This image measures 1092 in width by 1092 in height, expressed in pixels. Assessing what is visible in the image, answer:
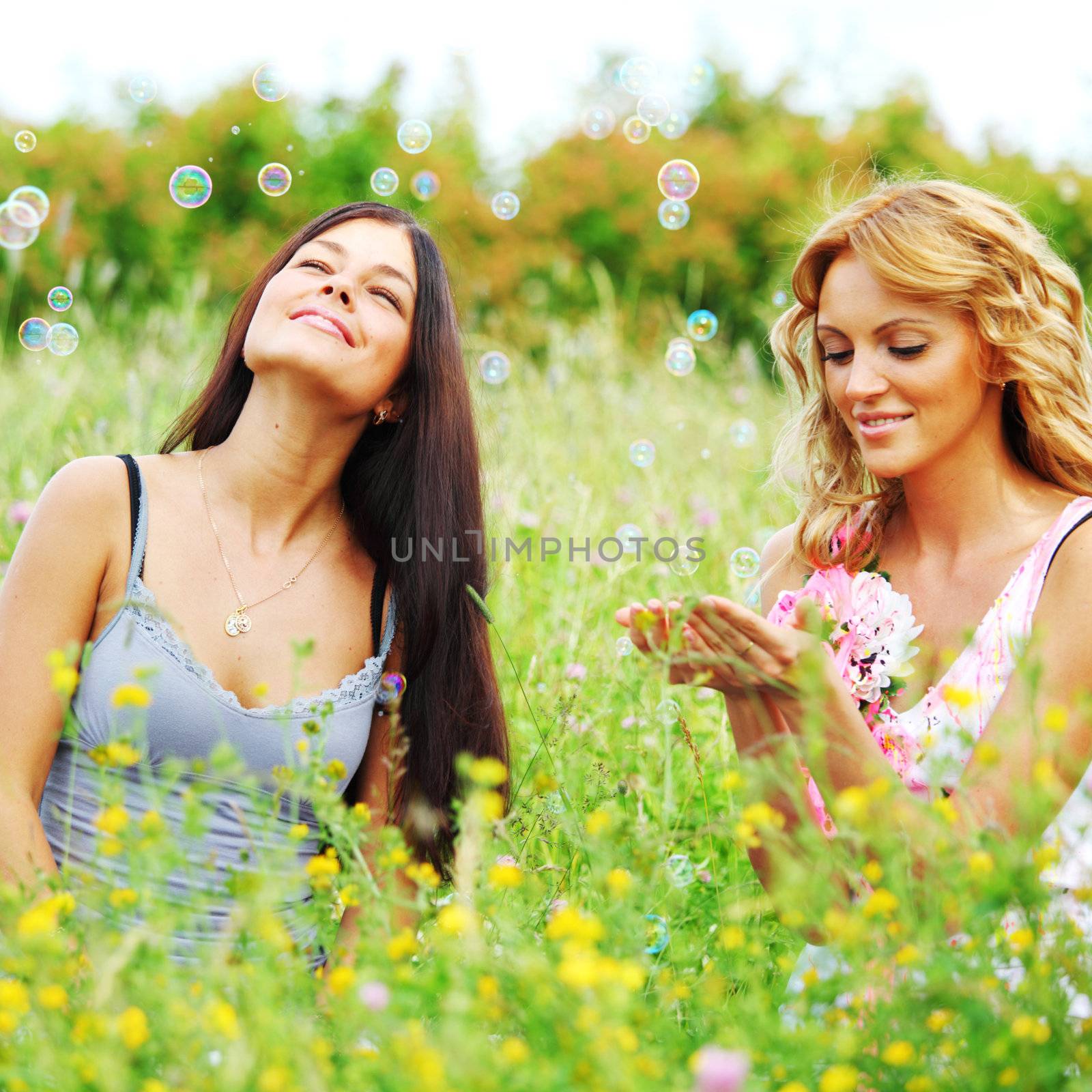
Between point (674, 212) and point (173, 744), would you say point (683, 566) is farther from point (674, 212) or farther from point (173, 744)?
point (173, 744)

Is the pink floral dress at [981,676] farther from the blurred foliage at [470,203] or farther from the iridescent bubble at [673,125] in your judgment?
the blurred foliage at [470,203]

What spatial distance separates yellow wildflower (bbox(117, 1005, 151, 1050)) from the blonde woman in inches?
38.1

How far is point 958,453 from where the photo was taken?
213 centimetres

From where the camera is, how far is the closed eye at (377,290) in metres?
2.28

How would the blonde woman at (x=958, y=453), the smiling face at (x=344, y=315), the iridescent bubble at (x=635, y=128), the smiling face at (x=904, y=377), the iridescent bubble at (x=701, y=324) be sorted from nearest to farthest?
the blonde woman at (x=958, y=453) < the smiling face at (x=904, y=377) < the smiling face at (x=344, y=315) < the iridescent bubble at (x=701, y=324) < the iridescent bubble at (x=635, y=128)

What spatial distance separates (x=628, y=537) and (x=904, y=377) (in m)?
1.55

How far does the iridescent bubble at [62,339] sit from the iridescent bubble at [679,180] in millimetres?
1782

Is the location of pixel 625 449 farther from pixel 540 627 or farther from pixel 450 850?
pixel 450 850

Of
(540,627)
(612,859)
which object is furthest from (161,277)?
(612,859)

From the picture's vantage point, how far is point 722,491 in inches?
164

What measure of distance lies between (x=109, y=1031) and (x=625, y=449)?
3.70m

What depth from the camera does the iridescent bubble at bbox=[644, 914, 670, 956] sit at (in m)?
1.69

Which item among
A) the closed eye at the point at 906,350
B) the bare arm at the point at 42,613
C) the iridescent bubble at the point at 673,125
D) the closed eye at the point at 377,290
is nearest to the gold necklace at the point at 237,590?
the bare arm at the point at 42,613

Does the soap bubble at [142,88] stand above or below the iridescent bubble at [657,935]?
above
